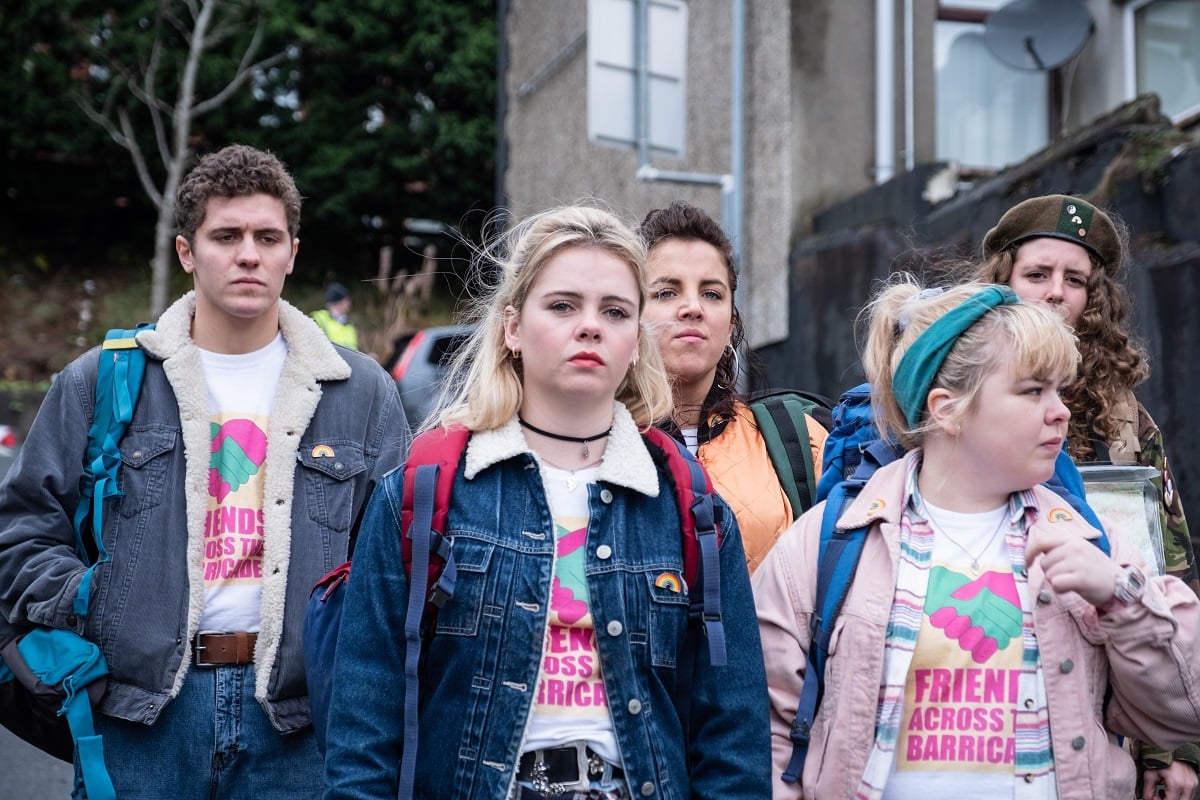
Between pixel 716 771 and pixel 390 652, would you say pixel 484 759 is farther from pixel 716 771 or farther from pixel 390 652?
pixel 716 771

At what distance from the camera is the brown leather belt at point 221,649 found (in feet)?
10.8

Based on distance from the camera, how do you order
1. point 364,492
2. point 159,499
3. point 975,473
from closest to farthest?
point 975,473 < point 159,499 < point 364,492

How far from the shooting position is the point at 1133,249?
6.09m

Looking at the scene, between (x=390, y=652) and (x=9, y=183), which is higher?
(x=9, y=183)

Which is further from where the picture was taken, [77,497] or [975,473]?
[77,497]

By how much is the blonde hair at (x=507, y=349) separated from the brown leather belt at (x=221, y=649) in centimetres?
85

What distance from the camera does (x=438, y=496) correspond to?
2.52 m

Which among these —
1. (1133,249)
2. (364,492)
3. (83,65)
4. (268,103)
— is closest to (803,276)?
(1133,249)

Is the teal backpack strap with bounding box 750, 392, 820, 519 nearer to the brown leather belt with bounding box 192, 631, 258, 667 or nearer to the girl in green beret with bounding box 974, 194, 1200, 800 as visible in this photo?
the girl in green beret with bounding box 974, 194, 1200, 800

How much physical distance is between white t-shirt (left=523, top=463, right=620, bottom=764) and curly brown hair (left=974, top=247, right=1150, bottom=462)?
5.13 ft

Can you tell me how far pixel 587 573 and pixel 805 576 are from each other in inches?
21.8

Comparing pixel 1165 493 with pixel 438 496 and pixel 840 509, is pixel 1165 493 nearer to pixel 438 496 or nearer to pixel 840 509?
pixel 840 509

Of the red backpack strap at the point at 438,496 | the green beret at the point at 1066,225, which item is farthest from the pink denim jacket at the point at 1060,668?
the green beret at the point at 1066,225

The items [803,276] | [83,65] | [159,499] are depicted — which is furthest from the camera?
[83,65]
